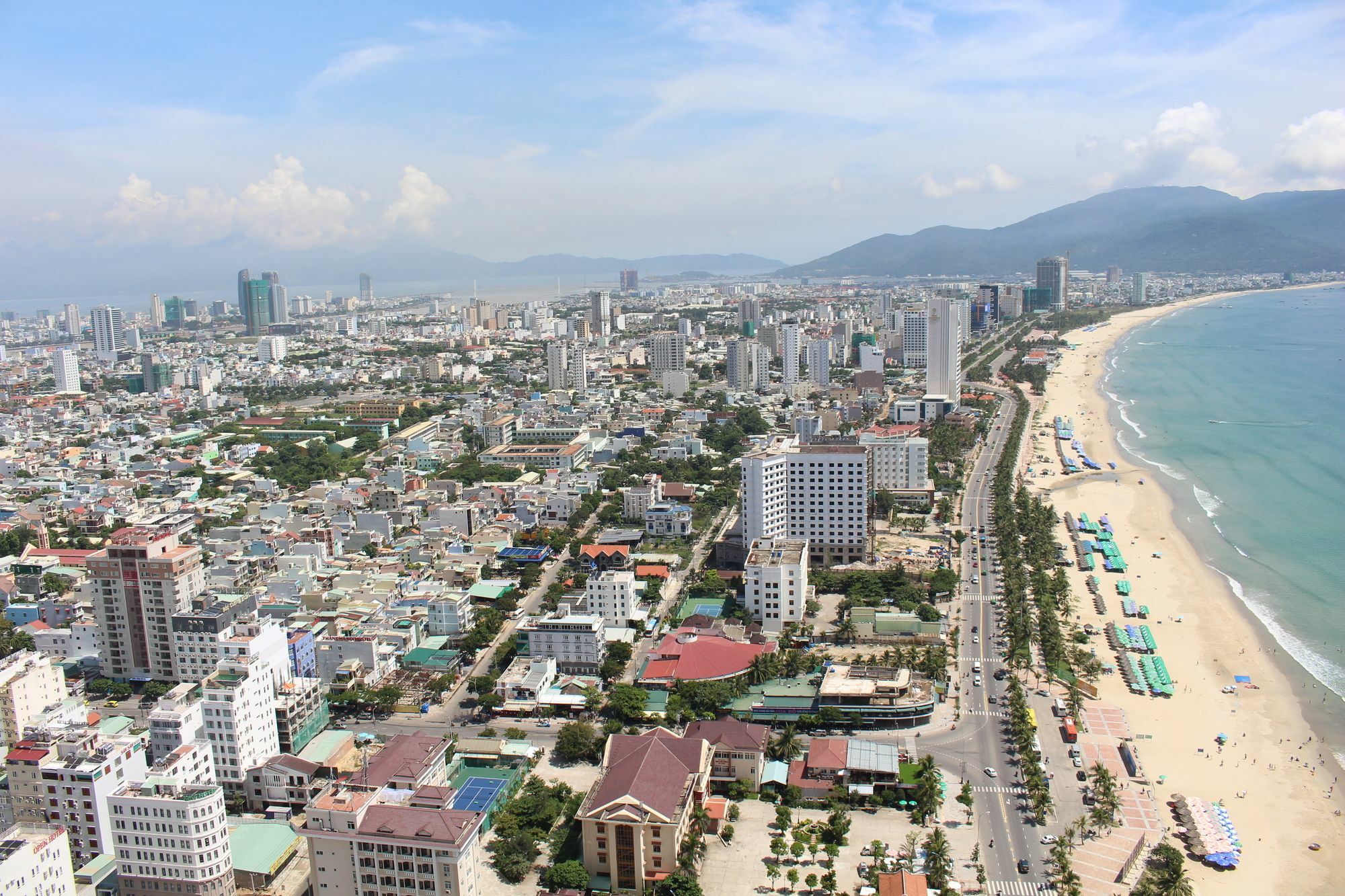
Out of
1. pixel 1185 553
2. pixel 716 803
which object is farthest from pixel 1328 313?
pixel 716 803

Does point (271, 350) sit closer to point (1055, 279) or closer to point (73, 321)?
point (73, 321)


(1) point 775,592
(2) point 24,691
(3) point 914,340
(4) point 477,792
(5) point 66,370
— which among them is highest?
(3) point 914,340

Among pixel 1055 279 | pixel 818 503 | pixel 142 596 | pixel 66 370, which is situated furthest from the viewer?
pixel 1055 279

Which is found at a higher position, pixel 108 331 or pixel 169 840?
pixel 108 331

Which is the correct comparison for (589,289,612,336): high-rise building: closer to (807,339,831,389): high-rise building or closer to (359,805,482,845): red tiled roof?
(807,339,831,389): high-rise building

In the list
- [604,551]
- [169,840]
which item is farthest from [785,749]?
[604,551]

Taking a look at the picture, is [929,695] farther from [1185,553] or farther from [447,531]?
[447,531]
